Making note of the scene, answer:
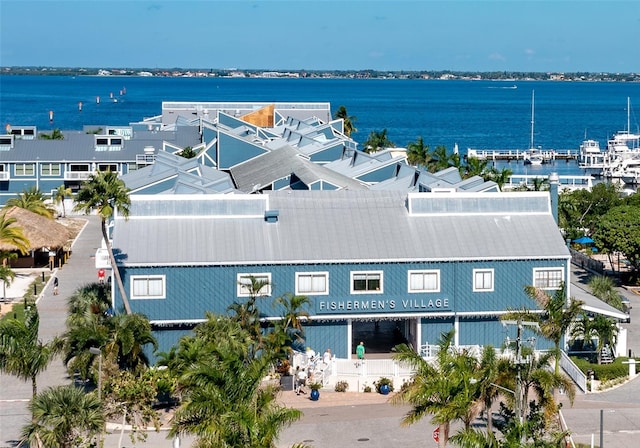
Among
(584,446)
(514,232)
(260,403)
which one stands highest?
(514,232)

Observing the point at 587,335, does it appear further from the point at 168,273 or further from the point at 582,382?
the point at 168,273

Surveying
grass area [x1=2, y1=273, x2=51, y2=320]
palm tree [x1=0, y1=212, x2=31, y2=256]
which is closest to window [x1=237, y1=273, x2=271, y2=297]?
grass area [x1=2, y1=273, x2=51, y2=320]

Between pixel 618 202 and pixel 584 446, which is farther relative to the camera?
pixel 618 202

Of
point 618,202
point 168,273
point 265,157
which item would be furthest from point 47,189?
point 168,273

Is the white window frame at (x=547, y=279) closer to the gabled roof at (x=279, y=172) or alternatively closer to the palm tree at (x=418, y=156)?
the gabled roof at (x=279, y=172)

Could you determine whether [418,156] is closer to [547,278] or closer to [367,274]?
[547,278]

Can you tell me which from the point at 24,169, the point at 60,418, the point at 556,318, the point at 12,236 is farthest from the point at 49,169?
the point at 60,418

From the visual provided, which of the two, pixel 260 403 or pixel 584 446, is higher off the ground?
pixel 260 403
